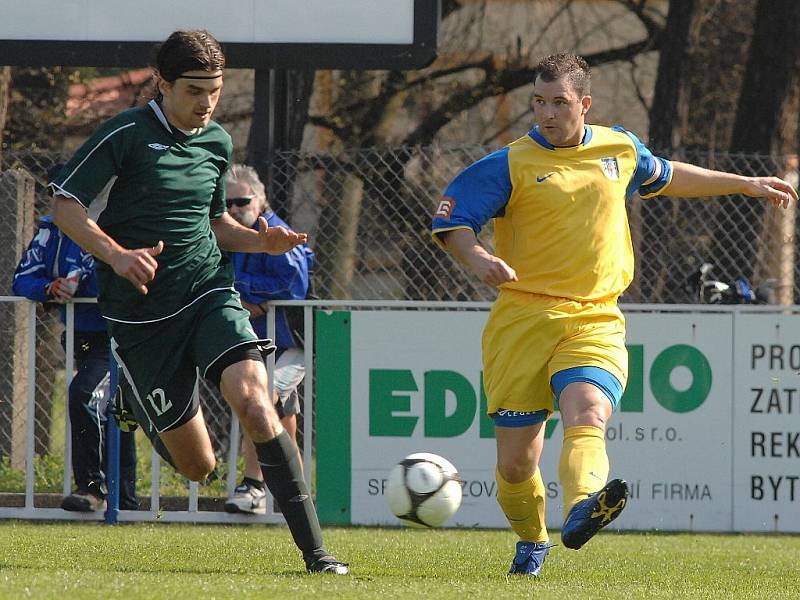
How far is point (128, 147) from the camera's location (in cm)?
536

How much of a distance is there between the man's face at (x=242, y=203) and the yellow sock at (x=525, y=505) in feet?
9.56

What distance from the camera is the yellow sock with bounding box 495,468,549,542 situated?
568cm

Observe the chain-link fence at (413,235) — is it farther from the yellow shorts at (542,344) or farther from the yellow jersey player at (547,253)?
the yellow shorts at (542,344)

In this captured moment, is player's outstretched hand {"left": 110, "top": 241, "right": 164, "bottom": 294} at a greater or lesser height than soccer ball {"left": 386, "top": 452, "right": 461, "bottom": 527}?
greater

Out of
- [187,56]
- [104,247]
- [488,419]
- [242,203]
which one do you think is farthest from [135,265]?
[488,419]

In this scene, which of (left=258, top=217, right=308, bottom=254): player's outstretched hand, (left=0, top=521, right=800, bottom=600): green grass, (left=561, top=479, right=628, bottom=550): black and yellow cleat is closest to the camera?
(left=561, top=479, right=628, bottom=550): black and yellow cleat

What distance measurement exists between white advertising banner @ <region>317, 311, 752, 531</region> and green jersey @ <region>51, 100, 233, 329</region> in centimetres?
278

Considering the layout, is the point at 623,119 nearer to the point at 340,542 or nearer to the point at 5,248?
the point at 5,248

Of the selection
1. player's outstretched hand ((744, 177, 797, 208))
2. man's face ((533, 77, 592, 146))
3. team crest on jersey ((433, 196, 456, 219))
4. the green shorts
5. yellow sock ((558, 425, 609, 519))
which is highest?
man's face ((533, 77, 592, 146))

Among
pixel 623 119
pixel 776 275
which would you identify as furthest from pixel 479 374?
pixel 623 119

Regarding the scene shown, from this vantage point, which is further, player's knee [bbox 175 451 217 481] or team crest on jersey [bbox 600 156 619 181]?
player's knee [bbox 175 451 217 481]

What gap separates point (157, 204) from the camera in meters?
5.46

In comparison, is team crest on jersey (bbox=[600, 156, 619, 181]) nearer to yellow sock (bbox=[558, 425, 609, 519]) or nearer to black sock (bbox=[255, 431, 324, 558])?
yellow sock (bbox=[558, 425, 609, 519])

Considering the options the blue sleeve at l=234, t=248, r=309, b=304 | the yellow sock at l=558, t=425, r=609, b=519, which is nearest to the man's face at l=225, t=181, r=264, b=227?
the blue sleeve at l=234, t=248, r=309, b=304
